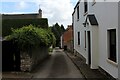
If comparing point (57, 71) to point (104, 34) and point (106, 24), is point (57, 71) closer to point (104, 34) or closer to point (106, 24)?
point (104, 34)

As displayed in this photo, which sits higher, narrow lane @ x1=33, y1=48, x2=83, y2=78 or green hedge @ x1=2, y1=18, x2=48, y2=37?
green hedge @ x1=2, y1=18, x2=48, y2=37

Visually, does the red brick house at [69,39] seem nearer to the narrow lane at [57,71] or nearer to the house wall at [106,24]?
the narrow lane at [57,71]

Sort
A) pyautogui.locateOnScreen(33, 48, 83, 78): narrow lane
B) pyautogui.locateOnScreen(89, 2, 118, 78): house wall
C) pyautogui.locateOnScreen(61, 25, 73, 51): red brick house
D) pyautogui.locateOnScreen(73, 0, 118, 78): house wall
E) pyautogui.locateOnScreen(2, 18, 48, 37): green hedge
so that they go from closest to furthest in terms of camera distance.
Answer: pyautogui.locateOnScreen(89, 2, 118, 78): house wall
pyautogui.locateOnScreen(73, 0, 118, 78): house wall
pyautogui.locateOnScreen(33, 48, 83, 78): narrow lane
pyautogui.locateOnScreen(2, 18, 48, 37): green hedge
pyautogui.locateOnScreen(61, 25, 73, 51): red brick house

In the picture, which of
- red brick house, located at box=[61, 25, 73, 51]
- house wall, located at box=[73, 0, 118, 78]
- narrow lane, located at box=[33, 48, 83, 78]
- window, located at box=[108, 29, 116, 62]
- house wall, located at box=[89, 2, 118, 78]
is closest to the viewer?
house wall, located at box=[89, 2, 118, 78]

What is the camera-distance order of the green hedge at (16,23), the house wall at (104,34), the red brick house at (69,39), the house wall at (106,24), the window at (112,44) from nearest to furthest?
the house wall at (106,24), the house wall at (104,34), the window at (112,44), the green hedge at (16,23), the red brick house at (69,39)

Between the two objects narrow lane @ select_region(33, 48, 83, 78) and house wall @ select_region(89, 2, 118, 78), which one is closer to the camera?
house wall @ select_region(89, 2, 118, 78)

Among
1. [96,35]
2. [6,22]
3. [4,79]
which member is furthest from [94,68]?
[6,22]

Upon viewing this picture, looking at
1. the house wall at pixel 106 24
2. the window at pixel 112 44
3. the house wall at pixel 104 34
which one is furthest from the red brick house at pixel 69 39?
the window at pixel 112 44

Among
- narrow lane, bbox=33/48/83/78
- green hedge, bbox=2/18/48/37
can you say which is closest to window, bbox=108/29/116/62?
narrow lane, bbox=33/48/83/78

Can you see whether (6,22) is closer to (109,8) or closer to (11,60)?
(11,60)

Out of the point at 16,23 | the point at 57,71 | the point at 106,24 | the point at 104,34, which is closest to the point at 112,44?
the point at 106,24

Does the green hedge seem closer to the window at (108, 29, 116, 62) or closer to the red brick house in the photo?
the red brick house

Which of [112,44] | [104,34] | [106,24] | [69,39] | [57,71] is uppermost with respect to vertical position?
[106,24]

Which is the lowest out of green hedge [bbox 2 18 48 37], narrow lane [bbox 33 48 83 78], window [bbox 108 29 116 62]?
narrow lane [bbox 33 48 83 78]
